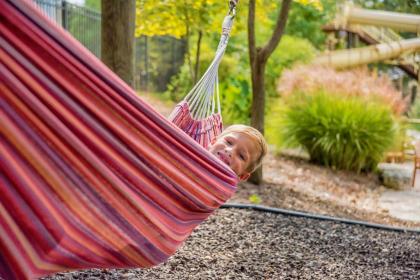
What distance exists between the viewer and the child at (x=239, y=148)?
202 centimetres

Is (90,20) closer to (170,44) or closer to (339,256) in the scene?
(170,44)

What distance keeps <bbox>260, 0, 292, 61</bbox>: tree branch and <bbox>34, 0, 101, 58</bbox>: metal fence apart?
3.96 meters

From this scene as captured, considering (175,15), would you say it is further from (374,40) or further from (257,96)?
(374,40)

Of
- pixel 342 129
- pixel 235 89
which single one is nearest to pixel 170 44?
pixel 235 89

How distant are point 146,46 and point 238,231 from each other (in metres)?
9.46

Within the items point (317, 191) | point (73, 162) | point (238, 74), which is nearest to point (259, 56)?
point (317, 191)

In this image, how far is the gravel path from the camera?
2613mm

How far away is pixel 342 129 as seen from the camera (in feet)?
20.9

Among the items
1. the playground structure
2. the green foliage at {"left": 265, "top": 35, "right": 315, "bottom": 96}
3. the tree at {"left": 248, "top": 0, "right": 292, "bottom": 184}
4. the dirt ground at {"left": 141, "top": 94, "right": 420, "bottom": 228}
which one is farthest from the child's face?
the playground structure

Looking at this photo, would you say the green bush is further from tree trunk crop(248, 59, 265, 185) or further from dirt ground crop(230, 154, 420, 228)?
tree trunk crop(248, 59, 265, 185)

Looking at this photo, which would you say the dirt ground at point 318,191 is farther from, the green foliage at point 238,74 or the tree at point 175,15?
the green foliage at point 238,74

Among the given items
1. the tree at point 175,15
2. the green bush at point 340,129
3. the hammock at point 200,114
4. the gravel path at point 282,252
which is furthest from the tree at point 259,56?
the hammock at point 200,114

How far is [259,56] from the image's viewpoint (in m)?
4.55

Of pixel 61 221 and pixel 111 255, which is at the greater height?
pixel 61 221
